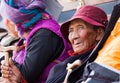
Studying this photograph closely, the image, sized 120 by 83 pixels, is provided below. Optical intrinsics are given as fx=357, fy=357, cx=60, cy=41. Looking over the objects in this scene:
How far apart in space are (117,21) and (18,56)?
84 cm

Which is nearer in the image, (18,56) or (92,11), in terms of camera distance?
(92,11)

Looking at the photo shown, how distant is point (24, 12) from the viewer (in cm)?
219

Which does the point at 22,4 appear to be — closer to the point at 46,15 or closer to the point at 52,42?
the point at 46,15

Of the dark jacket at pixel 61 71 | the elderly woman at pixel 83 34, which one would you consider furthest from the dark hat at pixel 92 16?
the dark jacket at pixel 61 71

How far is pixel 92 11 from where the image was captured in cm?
187

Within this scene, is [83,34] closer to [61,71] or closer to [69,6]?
[61,71]

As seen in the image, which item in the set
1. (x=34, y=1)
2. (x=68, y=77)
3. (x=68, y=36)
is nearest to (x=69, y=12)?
(x=34, y=1)

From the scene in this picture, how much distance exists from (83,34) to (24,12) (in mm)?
490

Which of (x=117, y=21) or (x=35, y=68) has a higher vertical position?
(x=117, y=21)

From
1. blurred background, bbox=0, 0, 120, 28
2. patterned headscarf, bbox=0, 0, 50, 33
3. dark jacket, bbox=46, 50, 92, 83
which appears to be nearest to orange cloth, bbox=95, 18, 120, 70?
dark jacket, bbox=46, 50, 92, 83

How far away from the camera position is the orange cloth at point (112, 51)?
144cm

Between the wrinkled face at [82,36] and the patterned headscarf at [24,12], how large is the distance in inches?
14.7

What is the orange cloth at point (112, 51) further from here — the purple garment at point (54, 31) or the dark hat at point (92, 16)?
the purple garment at point (54, 31)

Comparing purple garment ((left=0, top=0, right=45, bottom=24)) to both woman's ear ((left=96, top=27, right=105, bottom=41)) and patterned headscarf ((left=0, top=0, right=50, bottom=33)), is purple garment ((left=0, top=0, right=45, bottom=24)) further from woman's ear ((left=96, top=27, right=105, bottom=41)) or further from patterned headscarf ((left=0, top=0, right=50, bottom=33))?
woman's ear ((left=96, top=27, right=105, bottom=41))
